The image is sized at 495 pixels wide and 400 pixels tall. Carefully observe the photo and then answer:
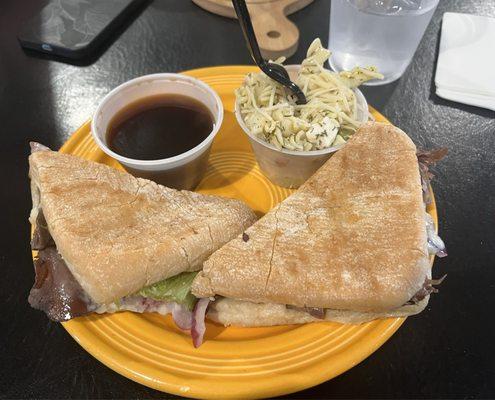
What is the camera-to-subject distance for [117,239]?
1.42 meters

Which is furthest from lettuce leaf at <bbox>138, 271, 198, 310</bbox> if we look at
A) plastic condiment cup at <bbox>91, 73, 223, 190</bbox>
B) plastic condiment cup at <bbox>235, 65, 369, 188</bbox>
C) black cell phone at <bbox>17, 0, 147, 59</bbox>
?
black cell phone at <bbox>17, 0, 147, 59</bbox>

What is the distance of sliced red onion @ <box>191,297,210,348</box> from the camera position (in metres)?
1.38

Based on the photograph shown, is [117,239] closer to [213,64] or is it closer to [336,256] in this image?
[336,256]

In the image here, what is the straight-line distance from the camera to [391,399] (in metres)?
1.37

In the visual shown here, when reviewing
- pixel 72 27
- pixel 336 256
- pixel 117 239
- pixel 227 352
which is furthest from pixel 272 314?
pixel 72 27

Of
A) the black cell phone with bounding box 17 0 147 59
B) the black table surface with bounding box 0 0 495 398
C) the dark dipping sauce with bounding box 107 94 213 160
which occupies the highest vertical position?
the black cell phone with bounding box 17 0 147 59

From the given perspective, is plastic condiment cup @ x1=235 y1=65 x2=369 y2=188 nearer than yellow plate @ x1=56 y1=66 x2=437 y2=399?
No

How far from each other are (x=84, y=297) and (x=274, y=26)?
194 centimetres

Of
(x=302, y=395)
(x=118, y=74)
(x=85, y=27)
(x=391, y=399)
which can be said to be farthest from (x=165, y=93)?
(x=391, y=399)

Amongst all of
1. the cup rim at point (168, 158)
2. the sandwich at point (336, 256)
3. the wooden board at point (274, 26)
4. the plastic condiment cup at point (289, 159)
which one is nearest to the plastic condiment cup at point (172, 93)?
the cup rim at point (168, 158)

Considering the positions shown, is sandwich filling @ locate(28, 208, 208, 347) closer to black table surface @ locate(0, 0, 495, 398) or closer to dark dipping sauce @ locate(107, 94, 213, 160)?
black table surface @ locate(0, 0, 495, 398)

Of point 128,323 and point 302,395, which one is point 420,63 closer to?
point 302,395

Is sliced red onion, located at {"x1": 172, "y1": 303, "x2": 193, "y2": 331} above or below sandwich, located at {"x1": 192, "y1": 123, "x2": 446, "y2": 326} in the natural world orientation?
below

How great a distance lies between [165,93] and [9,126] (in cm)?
101
